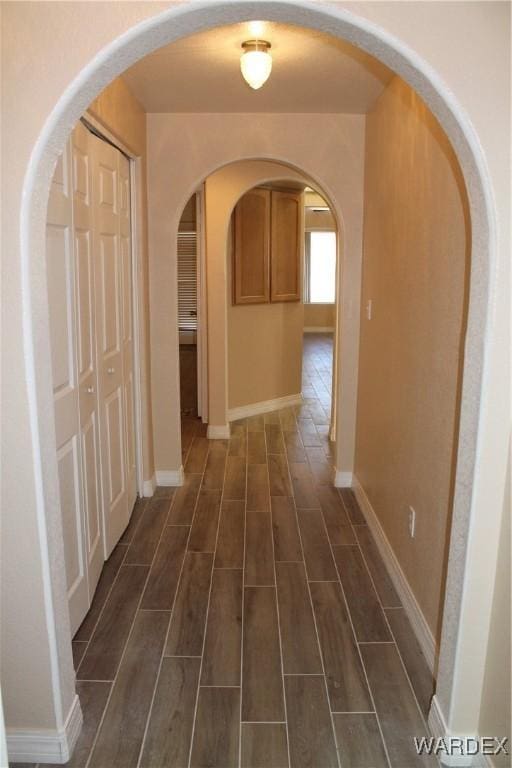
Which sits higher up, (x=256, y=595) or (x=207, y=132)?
(x=207, y=132)

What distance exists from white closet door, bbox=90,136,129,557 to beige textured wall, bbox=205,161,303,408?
1.93 m

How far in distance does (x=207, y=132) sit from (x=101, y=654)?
3085 mm

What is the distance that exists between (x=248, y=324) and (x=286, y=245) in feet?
3.25

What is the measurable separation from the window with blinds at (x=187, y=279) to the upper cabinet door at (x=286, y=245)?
806 millimetres

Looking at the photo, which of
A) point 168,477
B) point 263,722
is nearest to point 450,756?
point 263,722

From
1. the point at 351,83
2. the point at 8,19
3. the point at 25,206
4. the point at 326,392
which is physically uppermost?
the point at 351,83

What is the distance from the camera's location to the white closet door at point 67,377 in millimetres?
2318

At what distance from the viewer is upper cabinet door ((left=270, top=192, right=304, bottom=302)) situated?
20.7ft

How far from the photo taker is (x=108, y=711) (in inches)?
87.1

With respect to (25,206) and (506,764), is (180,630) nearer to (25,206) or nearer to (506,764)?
(506,764)

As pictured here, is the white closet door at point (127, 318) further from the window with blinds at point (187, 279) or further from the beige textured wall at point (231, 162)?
the window with blinds at point (187, 279)

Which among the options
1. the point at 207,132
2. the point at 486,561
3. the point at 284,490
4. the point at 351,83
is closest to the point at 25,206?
the point at 486,561

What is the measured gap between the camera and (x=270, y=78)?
3.28 metres

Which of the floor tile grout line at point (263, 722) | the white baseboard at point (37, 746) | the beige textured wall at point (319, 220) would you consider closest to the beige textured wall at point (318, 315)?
the beige textured wall at point (319, 220)
